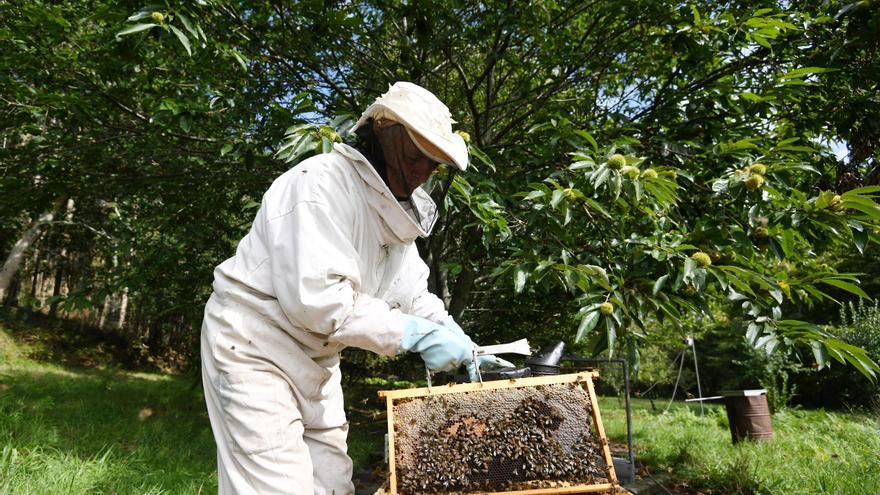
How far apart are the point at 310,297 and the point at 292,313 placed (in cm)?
10

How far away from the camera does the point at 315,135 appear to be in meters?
2.79

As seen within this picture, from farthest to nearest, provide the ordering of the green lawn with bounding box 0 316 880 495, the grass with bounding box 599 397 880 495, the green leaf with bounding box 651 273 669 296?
the grass with bounding box 599 397 880 495 < the green lawn with bounding box 0 316 880 495 < the green leaf with bounding box 651 273 669 296

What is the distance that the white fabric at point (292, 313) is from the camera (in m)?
1.62

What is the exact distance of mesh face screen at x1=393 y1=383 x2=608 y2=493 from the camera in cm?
205

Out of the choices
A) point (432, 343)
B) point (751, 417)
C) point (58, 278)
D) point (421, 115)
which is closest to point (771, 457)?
point (751, 417)

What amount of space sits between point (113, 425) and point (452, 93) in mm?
4851

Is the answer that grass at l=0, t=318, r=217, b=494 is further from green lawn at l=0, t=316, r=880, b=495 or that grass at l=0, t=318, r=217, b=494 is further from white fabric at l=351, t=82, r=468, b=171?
white fabric at l=351, t=82, r=468, b=171

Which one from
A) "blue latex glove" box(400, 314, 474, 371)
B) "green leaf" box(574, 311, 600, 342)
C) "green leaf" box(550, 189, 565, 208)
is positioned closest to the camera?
"blue latex glove" box(400, 314, 474, 371)

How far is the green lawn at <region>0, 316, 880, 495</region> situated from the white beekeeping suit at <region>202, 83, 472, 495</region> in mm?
1678


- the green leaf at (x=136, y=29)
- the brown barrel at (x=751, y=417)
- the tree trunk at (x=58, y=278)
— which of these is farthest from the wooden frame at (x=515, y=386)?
the tree trunk at (x=58, y=278)

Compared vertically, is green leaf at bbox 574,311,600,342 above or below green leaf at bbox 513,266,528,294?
below

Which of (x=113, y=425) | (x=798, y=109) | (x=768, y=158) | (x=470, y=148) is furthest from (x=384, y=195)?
(x=113, y=425)

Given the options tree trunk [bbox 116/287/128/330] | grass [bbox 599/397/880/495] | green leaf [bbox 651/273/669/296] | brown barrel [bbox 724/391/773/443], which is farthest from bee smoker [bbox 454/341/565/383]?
tree trunk [bbox 116/287/128/330]

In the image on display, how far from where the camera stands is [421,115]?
1.72 meters
